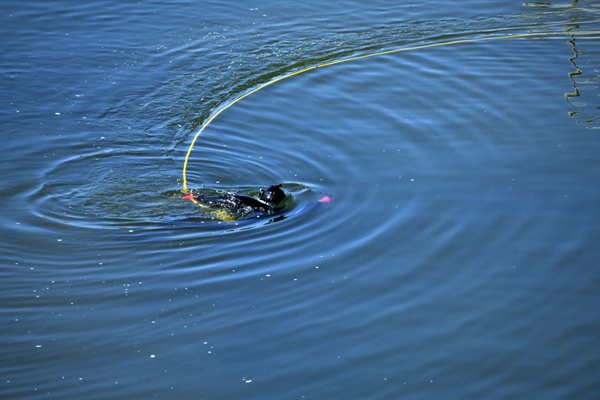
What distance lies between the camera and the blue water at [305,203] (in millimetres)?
6422

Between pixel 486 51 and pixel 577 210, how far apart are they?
439cm

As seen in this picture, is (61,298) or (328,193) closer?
(61,298)

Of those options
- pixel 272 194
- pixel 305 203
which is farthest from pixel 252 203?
pixel 305 203

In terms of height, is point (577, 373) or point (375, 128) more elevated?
point (375, 128)

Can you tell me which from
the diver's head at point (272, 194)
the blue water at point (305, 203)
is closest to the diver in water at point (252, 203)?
the diver's head at point (272, 194)

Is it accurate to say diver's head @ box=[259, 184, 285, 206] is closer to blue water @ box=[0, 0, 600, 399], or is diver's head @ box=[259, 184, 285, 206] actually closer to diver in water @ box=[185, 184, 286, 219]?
diver in water @ box=[185, 184, 286, 219]

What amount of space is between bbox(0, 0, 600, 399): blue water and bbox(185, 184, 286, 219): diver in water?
0.12 meters

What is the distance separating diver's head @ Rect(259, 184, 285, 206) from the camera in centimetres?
822

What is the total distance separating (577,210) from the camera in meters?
8.33

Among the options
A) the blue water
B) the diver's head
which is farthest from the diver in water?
the blue water

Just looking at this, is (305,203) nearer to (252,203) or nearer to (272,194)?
(272,194)

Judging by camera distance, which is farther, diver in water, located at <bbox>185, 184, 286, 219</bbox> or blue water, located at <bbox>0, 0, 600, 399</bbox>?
diver in water, located at <bbox>185, 184, 286, 219</bbox>

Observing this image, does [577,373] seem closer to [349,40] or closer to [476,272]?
[476,272]

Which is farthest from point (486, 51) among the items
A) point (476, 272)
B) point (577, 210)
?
point (476, 272)
